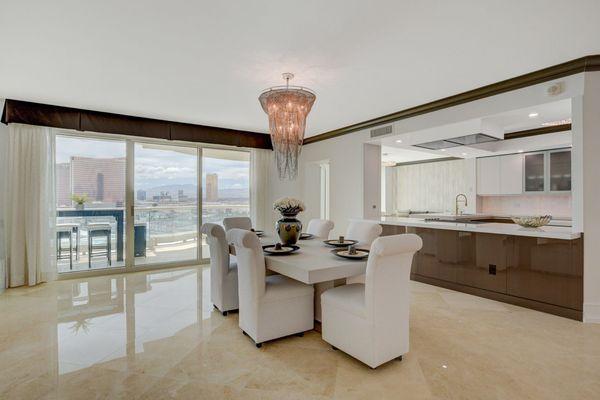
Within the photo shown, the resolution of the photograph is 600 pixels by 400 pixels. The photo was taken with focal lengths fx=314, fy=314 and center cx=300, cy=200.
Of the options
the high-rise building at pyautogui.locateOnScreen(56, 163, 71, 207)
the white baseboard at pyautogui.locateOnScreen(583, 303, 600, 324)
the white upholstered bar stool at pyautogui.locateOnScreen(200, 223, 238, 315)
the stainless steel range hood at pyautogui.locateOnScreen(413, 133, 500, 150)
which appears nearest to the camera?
the white baseboard at pyautogui.locateOnScreen(583, 303, 600, 324)

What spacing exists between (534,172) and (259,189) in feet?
17.1

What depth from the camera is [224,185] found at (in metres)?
6.17

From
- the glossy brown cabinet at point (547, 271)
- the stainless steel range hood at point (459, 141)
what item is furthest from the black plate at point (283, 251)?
the stainless steel range hood at point (459, 141)

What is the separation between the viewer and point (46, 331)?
9.23 feet

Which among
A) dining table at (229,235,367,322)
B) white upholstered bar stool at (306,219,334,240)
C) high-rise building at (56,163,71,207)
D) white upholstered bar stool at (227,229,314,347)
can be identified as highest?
high-rise building at (56,163,71,207)

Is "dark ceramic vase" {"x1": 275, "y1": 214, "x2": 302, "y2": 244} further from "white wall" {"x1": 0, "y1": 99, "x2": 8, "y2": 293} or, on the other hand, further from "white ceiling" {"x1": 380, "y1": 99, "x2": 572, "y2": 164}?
"white wall" {"x1": 0, "y1": 99, "x2": 8, "y2": 293}

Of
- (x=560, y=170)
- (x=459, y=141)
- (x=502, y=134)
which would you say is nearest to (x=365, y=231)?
(x=459, y=141)

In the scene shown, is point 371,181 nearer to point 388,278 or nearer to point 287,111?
point 287,111

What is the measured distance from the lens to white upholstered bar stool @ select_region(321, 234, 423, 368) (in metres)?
2.04

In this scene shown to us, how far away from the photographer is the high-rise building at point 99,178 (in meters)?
4.78

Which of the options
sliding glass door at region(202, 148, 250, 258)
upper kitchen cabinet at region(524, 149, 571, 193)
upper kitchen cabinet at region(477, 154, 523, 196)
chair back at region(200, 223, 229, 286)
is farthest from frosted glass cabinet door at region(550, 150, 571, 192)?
chair back at region(200, 223, 229, 286)

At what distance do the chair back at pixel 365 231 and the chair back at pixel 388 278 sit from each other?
1252 mm

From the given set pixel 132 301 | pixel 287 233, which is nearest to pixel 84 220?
pixel 132 301

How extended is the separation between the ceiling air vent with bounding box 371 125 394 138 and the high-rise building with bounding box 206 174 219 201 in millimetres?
3039
